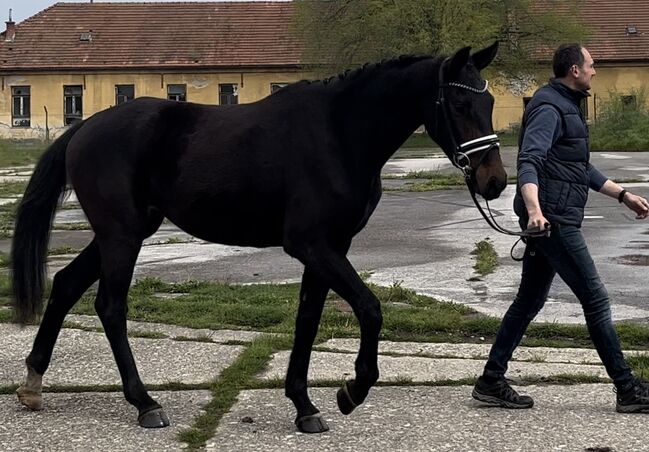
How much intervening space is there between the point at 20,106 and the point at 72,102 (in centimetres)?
302

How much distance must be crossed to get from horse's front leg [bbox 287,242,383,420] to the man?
893 millimetres

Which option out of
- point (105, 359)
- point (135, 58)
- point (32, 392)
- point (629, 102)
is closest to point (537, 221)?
point (32, 392)

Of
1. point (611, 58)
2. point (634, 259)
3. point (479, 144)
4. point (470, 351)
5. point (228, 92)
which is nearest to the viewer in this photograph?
point (479, 144)

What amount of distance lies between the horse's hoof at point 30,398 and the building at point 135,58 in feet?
162

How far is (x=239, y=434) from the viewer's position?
534 cm

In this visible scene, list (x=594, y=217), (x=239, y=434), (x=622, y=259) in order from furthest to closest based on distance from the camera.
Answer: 1. (x=594, y=217)
2. (x=622, y=259)
3. (x=239, y=434)

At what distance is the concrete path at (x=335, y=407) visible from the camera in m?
5.21

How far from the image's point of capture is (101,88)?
56875mm

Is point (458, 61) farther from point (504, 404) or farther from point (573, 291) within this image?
point (504, 404)

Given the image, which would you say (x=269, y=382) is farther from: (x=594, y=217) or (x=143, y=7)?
(x=143, y=7)

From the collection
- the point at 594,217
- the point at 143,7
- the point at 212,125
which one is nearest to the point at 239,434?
the point at 212,125

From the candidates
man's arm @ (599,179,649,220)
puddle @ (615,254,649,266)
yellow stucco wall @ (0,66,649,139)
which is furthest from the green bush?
man's arm @ (599,179,649,220)

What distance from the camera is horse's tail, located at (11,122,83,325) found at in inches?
247

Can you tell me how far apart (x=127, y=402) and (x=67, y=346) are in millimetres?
1643
